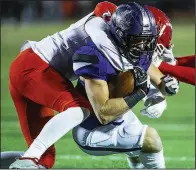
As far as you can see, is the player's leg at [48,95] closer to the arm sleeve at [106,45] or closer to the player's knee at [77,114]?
the player's knee at [77,114]

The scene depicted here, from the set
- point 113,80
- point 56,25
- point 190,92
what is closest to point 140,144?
point 113,80

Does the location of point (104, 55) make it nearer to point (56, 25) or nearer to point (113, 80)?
point (113, 80)

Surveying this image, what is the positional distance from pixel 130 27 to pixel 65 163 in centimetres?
140

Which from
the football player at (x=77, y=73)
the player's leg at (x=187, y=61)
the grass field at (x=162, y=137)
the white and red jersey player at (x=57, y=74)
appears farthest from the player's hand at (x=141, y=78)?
the grass field at (x=162, y=137)

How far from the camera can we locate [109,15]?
148 inches

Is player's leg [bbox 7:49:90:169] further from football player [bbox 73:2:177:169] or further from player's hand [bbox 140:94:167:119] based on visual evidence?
player's hand [bbox 140:94:167:119]

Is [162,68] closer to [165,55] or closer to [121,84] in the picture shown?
[165,55]

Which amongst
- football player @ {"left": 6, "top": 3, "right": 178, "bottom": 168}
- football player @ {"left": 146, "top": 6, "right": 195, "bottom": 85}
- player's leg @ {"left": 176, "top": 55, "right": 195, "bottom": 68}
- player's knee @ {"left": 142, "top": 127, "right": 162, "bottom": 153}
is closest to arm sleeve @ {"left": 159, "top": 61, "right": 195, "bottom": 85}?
football player @ {"left": 146, "top": 6, "right": 195, "bottom": 85}

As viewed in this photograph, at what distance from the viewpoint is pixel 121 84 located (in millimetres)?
3494

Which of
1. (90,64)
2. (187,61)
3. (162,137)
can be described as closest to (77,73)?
(90,64)

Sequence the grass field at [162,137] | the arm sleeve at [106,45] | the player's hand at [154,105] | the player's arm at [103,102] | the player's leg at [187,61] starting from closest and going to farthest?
the player's arm at [103,102] < the arm sleeve at [106,45] < the player's hand at [154,105] < the player's leg at [187,61] < the grass field at [162,137]

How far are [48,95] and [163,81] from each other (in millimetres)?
630

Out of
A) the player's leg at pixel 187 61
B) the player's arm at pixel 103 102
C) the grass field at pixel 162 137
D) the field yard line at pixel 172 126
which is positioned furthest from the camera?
the field yard line at pixel 172 126

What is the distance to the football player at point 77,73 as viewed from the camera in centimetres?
343
